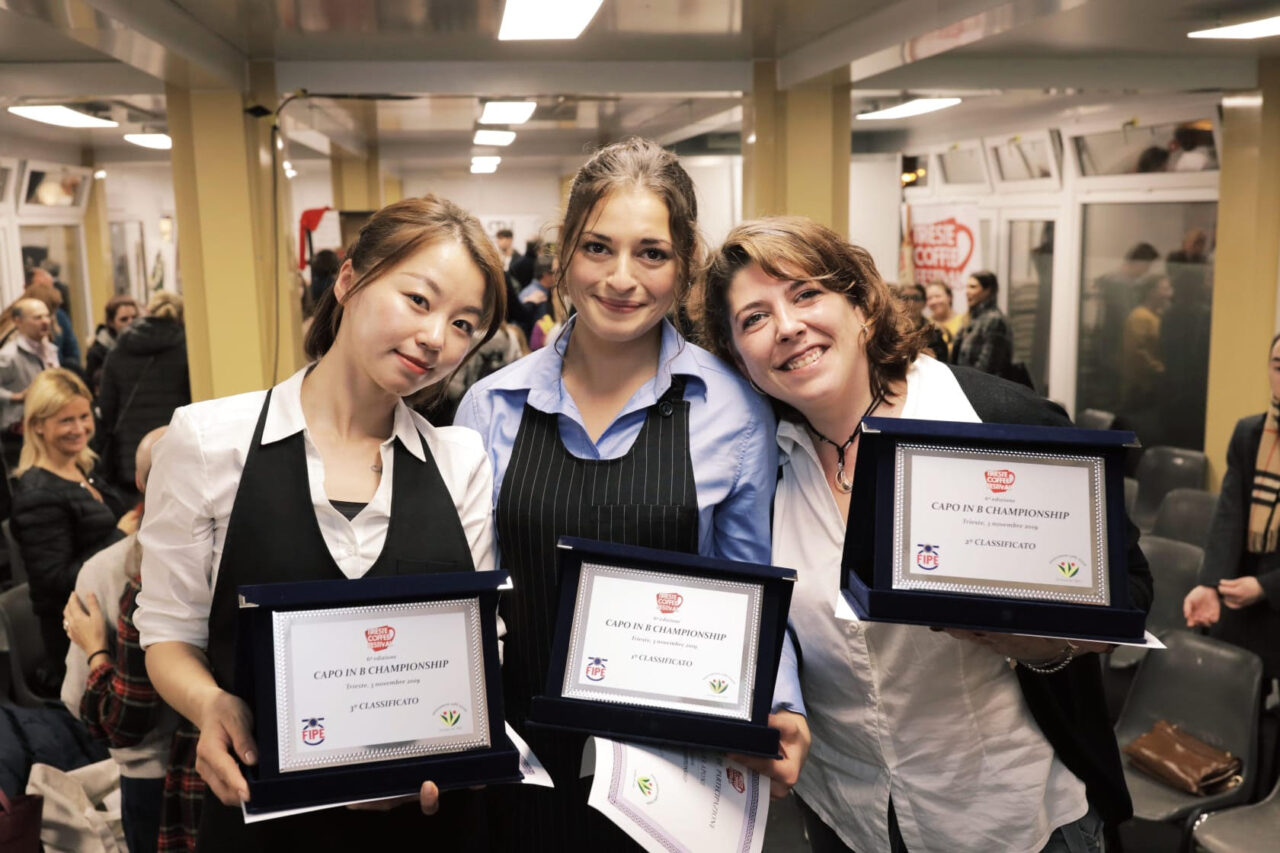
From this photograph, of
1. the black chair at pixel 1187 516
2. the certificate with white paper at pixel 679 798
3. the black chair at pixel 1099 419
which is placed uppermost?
the certificate with white paper at pixel 679 798

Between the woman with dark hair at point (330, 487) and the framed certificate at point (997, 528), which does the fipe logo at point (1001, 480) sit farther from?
the woman with dark hair at point (330, 487)

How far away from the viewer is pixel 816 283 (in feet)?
6.27

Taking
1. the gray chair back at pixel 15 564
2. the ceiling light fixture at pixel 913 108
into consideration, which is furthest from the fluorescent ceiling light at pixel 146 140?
the ceiling light fixture at pixel 913 108

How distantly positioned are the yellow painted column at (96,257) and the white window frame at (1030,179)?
27.2ft

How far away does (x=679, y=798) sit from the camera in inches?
64.9

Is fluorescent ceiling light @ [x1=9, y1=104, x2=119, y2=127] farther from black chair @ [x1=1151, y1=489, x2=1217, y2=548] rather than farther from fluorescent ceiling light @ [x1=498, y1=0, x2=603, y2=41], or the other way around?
black chair @ [x1=1151, y1=489, x2=1217, y2=548]

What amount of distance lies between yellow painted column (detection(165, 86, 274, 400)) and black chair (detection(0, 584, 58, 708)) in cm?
176

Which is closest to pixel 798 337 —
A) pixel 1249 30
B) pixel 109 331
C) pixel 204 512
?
pixel 204 512

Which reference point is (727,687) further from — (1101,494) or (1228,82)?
(1228,82)

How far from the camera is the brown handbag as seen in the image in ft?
11.8

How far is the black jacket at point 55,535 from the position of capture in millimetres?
4262

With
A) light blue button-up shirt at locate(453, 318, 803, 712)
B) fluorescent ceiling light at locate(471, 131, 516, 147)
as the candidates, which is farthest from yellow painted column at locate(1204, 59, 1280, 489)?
light blue button-up shirt at locate(453, 318, 803, 712)

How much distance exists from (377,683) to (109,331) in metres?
7.69

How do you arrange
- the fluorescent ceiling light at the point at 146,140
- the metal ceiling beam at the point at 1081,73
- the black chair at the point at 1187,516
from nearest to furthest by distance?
the black chair at the point at 1187,516, the metal ceiling beam at the point at 1081,73, the fluorescent ceiling light at the point at 146,140
